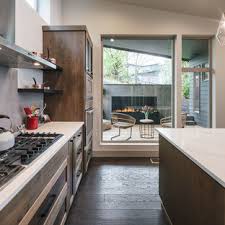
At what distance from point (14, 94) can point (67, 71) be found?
1.23m

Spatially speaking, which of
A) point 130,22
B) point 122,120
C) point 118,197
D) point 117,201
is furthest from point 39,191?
point 130,22

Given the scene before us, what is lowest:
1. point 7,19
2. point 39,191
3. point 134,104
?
point 39,191

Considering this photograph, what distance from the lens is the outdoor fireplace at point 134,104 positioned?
5422mm

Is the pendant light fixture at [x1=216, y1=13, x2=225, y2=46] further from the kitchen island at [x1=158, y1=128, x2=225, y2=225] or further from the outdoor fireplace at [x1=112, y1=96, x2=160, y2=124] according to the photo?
the outdoor fireplace at [x1=112, y1=96, x2=160, y2=124]

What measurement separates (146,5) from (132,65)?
1.25 meters

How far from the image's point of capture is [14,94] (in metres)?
2.74

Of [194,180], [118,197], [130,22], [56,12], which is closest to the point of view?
[194,180]

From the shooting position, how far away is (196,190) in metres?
Result: 1.55

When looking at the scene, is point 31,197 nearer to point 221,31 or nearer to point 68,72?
point 68,72

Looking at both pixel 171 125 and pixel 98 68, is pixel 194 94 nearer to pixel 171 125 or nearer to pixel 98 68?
pixel 171 125

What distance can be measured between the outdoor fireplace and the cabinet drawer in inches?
140

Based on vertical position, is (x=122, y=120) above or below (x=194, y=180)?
above

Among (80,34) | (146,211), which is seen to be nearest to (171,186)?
(146,211)

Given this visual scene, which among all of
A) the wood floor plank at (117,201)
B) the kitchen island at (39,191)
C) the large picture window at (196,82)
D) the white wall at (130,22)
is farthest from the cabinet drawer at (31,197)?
the large picture window at (196,82)
